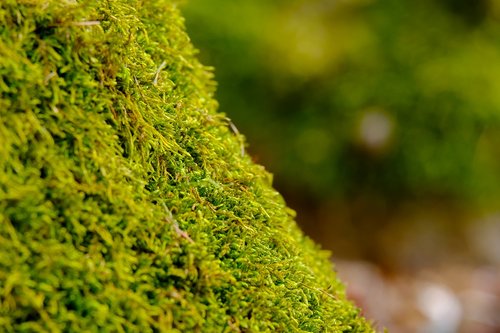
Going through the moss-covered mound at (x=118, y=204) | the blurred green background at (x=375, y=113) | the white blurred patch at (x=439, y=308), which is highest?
the blurred green background at (x=375, y=113)

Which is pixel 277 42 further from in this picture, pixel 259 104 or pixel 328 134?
pixel 328 134

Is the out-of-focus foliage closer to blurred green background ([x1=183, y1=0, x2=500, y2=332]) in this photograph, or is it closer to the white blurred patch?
blurred green background ([x1=183, y1=0, x2=500, y2=332])

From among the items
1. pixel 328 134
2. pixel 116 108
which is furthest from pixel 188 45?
pixel 328 134

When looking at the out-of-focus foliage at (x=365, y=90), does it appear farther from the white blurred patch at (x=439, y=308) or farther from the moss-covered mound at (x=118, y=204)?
the moss-covered mound at (x=118, y=204)

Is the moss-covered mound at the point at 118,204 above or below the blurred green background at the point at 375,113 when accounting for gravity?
below

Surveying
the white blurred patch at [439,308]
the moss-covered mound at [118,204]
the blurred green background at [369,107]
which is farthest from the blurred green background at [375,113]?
the moss-covered mound at [118,204]

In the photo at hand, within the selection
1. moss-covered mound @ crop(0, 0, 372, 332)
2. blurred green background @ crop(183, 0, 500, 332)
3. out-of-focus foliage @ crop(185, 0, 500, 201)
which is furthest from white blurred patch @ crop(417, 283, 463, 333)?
moss-covered mound @ crop(0, 0, 372, 332)

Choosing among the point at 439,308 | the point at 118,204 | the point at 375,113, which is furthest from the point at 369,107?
the point at 118,204
